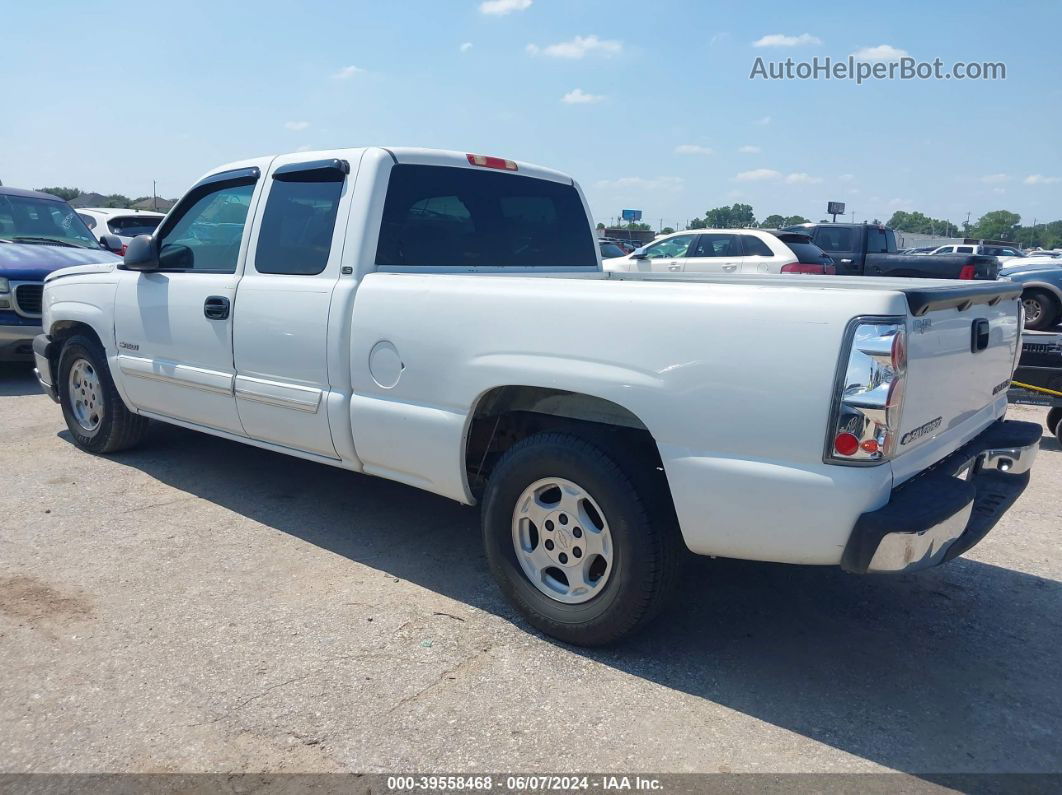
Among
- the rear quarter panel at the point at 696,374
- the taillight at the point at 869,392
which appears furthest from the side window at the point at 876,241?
the taillight at the point at 869,392

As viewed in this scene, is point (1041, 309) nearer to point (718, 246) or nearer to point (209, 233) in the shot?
point (718, 246)

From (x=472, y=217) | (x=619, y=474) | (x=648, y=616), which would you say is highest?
(x=472, y=217)

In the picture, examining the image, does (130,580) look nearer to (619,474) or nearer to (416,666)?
(416,666)

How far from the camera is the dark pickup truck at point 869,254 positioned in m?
13.5

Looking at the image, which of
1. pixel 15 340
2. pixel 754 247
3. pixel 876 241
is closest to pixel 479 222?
pixel 15 340

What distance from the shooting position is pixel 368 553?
4215 millimetres

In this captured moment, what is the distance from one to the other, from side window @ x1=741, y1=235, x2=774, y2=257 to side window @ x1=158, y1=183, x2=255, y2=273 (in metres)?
10.1

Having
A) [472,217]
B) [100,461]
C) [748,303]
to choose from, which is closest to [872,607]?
[748,303]

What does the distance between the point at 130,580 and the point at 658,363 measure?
264 centimetres

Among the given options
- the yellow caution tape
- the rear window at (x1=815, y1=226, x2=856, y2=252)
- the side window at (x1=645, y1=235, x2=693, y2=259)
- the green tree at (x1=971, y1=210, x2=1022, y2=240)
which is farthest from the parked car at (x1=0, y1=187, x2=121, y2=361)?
the green tree at (x1=971, y1=210, x2=1022, y2=240)

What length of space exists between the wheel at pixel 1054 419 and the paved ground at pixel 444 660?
7.31 ft

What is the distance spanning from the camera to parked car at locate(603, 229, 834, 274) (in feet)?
42.5

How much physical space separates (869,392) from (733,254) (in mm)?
11745

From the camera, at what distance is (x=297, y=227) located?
14.0ft
